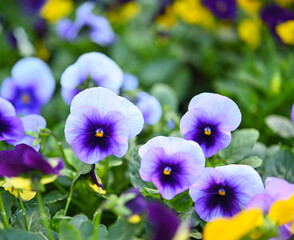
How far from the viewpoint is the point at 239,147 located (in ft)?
3.33

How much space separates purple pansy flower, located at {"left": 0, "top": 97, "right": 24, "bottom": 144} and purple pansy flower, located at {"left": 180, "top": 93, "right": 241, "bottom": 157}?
35 centimetres

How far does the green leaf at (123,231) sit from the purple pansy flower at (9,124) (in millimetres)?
335

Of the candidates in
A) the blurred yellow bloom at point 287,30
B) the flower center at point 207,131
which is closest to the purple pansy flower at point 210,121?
the flower center at point 207,131

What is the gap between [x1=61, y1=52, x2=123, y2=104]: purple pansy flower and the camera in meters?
1.01

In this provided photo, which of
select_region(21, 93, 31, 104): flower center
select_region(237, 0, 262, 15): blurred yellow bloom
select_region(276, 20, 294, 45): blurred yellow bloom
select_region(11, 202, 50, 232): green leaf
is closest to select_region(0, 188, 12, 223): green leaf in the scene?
select_region(11, 202, 50, 232): green leaf

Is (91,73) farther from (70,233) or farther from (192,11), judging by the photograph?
(192,11)

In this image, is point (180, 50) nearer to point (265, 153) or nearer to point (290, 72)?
point (290, 72)

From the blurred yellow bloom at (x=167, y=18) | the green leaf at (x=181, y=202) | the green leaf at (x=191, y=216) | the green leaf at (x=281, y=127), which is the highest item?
the green leaf at (x=191, y=216)

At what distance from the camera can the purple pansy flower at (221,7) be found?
192 cm

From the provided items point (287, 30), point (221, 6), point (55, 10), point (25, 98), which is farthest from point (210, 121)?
point (55, 10)

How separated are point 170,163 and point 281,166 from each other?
35 cm

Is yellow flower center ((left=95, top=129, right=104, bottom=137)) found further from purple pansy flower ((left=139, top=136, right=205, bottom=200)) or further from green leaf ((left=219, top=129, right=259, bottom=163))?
green leaf ((left=219, top=129, right=259, bottom=163))

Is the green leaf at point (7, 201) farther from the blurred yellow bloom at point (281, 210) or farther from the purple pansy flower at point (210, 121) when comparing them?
the blurred yellow bloom at point (281, 210)

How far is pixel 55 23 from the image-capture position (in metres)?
2.11
